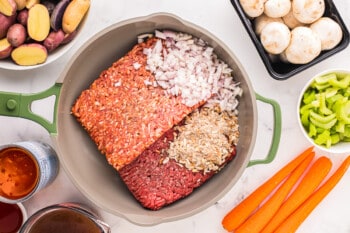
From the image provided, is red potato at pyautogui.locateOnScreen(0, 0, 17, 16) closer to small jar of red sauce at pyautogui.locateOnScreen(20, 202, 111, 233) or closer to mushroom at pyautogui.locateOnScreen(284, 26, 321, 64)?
small jar of red sauce at pyautogui.locateOnScreen(20, 202, 111, 233)

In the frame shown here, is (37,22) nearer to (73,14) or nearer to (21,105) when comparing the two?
(73,14)

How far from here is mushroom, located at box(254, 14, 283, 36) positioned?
4.75 feet

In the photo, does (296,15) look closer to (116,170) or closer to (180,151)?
(180,151)

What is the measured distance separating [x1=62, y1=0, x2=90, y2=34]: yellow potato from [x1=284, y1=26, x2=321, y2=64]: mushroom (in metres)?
0.44

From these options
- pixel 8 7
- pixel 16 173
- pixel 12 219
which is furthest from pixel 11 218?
pixel 8 7

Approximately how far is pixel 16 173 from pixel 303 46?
67 centimetres

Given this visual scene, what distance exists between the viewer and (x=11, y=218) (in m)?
1.56

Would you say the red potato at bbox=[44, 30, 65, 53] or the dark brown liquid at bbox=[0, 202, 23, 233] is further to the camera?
the dark brown liquid at bbox=[0, 202, 23, 233]

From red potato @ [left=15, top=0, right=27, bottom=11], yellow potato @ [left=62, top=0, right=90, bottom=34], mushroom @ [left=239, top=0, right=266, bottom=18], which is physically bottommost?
mushroom @ [left=239, top=0, right=266, bottom=18]

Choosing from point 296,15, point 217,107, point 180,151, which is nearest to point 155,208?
point 180,151

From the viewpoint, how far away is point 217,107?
4.86 ft

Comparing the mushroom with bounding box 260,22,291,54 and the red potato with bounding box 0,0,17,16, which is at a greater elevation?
the red potato with bounding box 0,0,17,16

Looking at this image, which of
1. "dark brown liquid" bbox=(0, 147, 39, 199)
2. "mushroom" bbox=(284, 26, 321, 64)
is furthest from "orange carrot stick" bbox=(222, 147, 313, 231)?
"dark brown liquid" bbox=(0, 147, 39, 199)

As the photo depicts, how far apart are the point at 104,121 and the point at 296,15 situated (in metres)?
0.47
